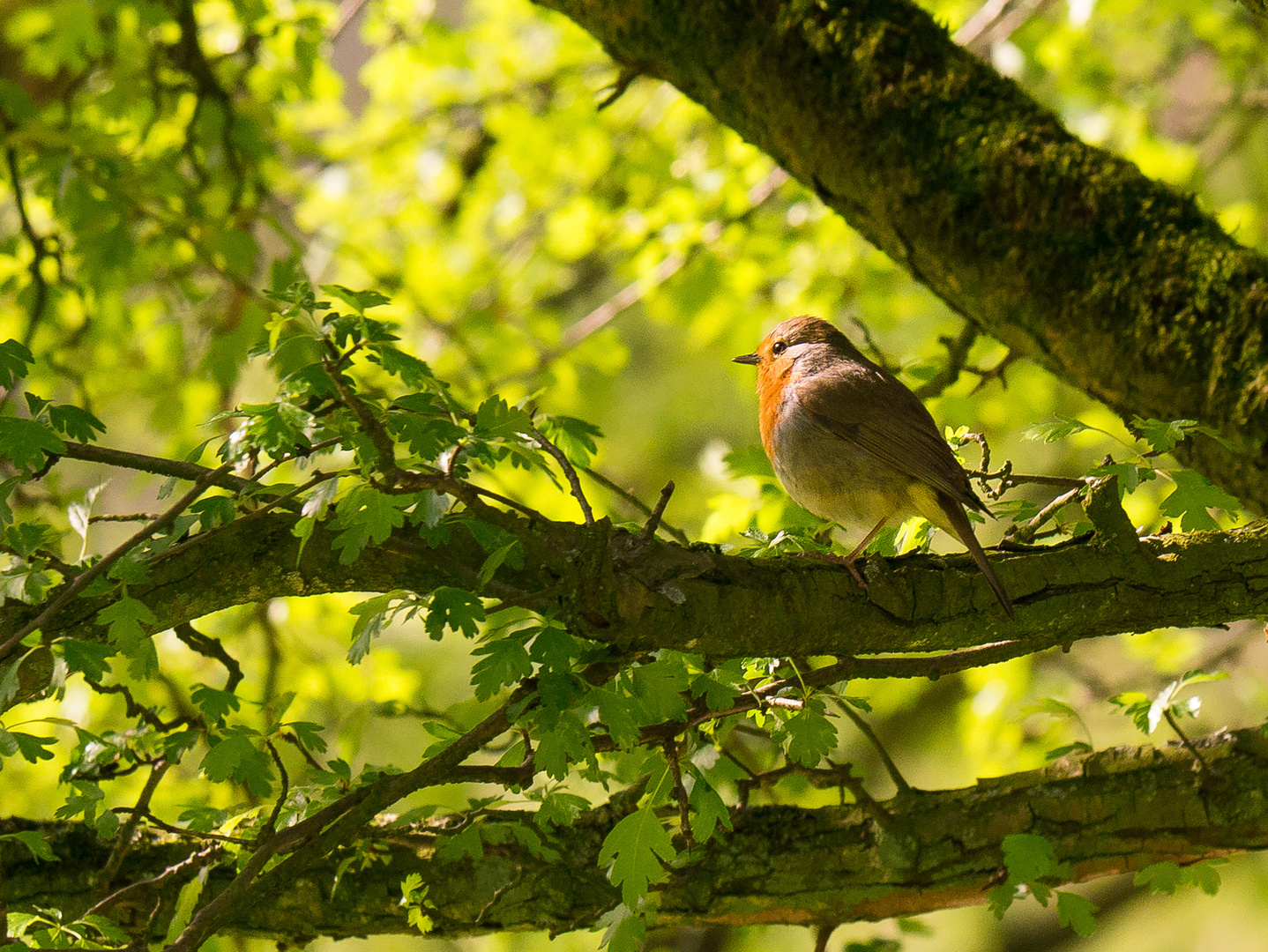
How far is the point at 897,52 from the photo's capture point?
127 inches

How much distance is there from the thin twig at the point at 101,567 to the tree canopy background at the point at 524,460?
21mm

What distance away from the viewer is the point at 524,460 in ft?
6.36

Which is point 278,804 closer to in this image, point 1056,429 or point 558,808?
point 558,808

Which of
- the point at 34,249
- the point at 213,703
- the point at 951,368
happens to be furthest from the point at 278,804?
the point at 34,249

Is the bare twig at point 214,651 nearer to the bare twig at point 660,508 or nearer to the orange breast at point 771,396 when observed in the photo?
the bare twig at point 660,508

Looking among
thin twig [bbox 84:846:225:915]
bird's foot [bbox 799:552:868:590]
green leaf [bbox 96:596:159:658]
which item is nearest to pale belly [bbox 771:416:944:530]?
bird's foot [bbox 799:552:868:590]

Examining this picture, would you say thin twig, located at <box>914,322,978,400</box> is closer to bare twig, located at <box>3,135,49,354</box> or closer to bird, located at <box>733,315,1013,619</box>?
bird, located at <box>733,315,1013,619</box>

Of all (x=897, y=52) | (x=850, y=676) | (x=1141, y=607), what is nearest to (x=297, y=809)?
(x=850, y=676)

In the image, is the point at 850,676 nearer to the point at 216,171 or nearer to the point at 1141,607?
the point at 1141,607

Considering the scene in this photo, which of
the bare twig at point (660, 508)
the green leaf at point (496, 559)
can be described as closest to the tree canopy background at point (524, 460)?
the green leaf at point (496, 559)

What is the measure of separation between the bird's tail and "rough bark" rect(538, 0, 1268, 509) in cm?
50

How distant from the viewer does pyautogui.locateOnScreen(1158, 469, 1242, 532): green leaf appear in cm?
231

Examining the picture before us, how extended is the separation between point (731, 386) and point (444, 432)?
24.4 ft

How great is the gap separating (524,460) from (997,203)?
1836 millimetres
